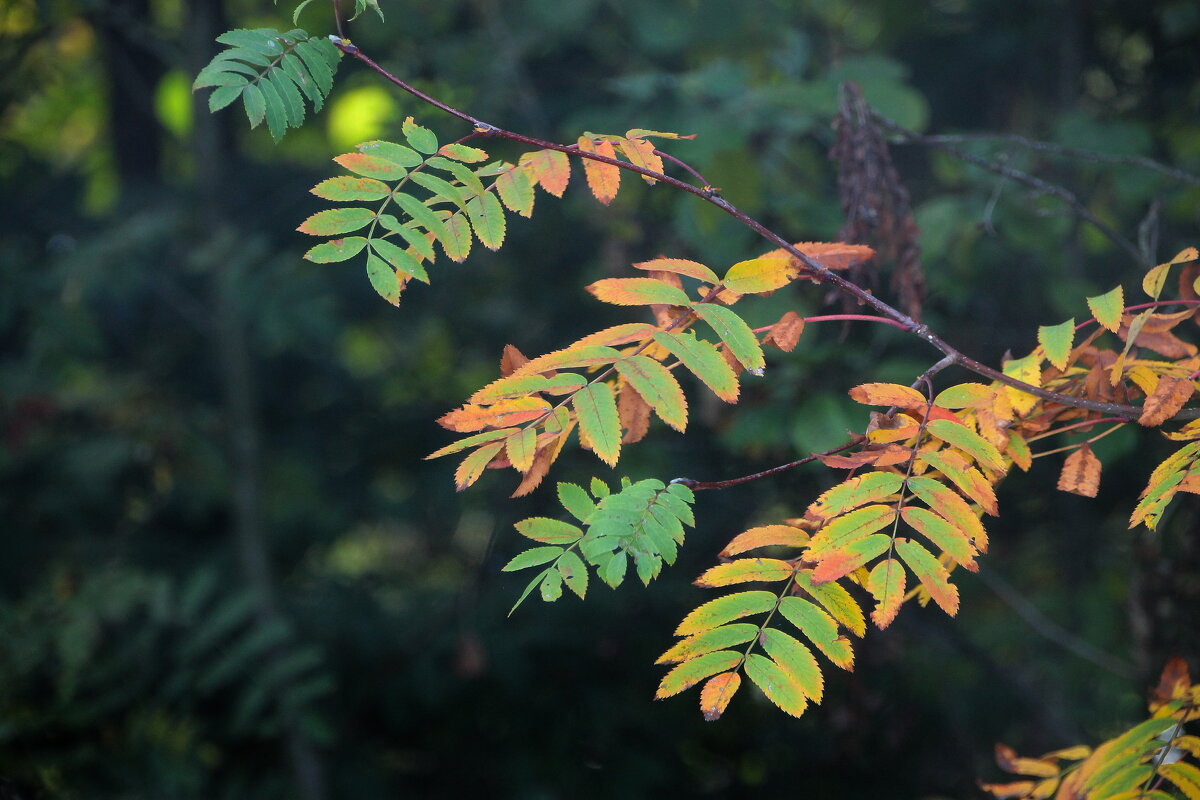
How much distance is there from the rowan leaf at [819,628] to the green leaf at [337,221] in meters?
0.62

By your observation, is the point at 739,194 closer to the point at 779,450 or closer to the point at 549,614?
the point at 779,450

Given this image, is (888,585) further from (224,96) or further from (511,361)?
(224,96)

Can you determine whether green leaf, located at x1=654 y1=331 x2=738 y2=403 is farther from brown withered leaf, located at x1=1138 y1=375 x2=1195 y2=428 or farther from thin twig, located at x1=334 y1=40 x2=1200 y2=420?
brown withered leaf, located at x1=1138 y1=375 x2=1195 y2=428

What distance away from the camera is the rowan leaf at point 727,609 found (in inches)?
40.1

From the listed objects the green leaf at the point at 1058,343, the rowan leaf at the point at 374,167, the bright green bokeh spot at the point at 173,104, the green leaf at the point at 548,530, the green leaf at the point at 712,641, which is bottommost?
the green leaf at the point at 712,641

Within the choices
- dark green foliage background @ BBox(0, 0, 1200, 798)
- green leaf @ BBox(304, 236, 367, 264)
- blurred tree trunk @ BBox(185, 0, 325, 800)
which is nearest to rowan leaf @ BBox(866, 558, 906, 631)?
green leaf @ BBox(304, 236, 367, 264)

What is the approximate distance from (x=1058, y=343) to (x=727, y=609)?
473 mm

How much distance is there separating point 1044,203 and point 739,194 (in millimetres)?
767

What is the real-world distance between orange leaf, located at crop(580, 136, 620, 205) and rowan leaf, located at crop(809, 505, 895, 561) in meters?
0.45

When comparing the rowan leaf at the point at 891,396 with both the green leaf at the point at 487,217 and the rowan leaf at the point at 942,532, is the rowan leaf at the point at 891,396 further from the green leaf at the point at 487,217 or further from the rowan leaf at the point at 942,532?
the green leaf at the point at 487,217

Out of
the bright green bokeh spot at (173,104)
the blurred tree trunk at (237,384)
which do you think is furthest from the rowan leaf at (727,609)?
the bright green bokeh spot at (173,104)

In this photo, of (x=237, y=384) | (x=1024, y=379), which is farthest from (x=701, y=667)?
(x=237, y=384)

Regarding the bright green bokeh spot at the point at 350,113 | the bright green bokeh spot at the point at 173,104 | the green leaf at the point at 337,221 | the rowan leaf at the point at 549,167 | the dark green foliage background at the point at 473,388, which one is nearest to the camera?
the green leaf at the point at 337,221

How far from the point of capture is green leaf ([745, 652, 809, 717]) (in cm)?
98
